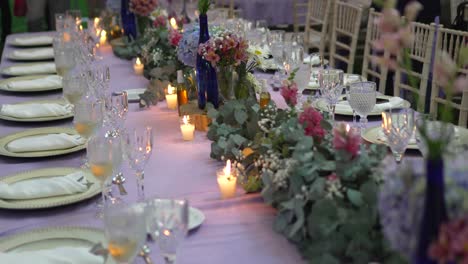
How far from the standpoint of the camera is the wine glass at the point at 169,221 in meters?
1.10

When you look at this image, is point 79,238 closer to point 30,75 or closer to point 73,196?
point 73,196

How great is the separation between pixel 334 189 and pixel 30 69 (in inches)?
83.2

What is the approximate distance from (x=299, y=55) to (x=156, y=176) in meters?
0.87

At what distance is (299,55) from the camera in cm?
234

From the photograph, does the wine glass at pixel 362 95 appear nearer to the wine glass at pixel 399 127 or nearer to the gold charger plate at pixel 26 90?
the wine glass at pixel 399 127

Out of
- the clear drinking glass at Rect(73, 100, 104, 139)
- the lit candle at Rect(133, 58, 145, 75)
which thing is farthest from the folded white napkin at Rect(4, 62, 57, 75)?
the clear drinking glass at Rect(73, 100, 104, 139)

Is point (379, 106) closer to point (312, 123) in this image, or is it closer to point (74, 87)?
point (312, 123)

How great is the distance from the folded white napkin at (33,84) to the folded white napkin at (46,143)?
72 centimetres

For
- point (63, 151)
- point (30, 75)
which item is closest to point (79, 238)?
point (63, 151)

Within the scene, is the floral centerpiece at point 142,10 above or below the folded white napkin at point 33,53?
above

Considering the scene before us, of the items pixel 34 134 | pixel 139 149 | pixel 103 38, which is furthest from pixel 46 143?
pixel 103 38

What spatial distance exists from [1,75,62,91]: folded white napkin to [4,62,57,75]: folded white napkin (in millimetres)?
270

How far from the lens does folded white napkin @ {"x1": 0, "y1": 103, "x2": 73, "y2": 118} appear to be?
2189 millimetres

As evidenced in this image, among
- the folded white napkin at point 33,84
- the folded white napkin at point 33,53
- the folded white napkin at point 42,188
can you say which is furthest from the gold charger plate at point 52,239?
the folded white napkin at point 33,53
